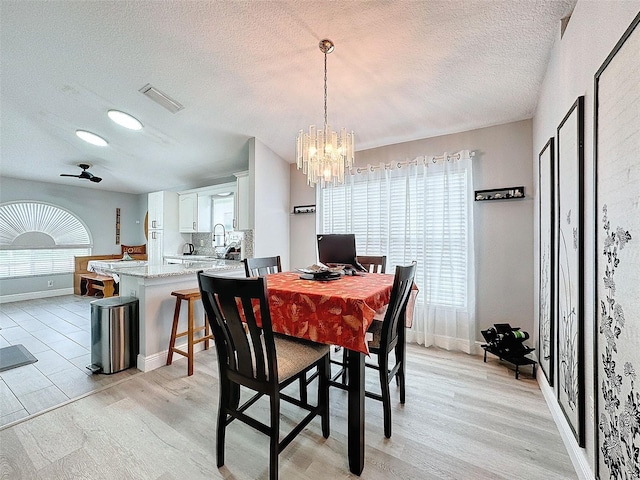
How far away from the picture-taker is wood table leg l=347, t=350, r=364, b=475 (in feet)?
4.59

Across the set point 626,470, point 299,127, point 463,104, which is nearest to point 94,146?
point 299,127

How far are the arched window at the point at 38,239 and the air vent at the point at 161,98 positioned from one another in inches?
186

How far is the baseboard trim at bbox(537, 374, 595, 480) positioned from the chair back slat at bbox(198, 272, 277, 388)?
1576 mm

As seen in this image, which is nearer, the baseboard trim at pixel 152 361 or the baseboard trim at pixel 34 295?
the baseboard trim at pixel 152 361

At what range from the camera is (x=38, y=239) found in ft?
17.9

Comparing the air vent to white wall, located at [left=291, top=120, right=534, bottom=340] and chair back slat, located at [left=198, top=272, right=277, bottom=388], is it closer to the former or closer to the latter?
chair back slat, located at [left=198, top=272, right=277, bottom=388]

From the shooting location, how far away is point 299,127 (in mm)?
3229

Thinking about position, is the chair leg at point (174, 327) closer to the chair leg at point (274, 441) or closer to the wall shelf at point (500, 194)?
the chair leg at point (274, 441)

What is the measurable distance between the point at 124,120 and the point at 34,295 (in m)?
4.65

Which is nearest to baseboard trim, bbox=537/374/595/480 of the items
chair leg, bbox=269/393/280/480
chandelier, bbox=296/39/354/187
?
chair leg, bbox=269/393/280/480

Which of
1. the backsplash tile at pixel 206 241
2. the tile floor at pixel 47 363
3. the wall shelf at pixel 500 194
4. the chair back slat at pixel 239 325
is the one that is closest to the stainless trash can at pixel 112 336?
the tile floor at pixel 47 363

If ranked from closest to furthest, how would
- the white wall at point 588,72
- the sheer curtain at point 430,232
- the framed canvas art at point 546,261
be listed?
the white wall at point 588,72 < the framed canvas art at point 546,261 < the sheer curtain at point 430,232

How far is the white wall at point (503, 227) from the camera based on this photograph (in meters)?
2.66

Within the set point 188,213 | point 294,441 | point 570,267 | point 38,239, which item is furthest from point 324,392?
point 38,239
